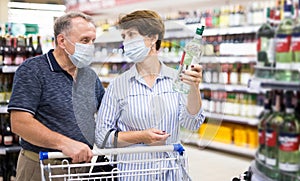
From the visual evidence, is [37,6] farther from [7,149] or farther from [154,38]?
[154,38]

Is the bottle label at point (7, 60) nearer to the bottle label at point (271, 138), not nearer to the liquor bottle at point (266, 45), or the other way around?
the liquor bottle at point (266, 45)

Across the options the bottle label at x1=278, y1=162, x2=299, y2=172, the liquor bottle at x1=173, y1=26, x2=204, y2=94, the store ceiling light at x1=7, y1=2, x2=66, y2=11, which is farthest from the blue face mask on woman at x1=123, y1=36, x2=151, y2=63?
the store ceiling light at x1=7, y1=2, x2=66, y2=11

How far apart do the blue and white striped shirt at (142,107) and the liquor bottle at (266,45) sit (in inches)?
24.0

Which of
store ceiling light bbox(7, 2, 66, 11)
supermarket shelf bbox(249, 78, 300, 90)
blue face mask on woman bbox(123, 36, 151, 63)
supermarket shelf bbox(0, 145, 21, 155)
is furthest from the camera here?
store ceiling light bbox(7, 2, 66, 11)

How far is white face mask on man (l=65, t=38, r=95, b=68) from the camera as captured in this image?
216 cm

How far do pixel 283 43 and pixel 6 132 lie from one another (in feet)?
12.9

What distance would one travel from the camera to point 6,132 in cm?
477

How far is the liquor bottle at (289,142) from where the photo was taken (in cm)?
133

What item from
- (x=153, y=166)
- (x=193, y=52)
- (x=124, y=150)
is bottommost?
(x=153, y=166)

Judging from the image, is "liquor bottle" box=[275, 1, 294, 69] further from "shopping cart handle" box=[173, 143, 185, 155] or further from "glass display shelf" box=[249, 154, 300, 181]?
"shopping cart handle" box=[173, 143, 185, 155]

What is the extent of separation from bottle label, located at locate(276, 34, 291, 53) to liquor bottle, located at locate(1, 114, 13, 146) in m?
3.87

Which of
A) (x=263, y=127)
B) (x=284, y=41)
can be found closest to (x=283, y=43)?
(x=284, y=41)

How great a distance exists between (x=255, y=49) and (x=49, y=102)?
4.39ft

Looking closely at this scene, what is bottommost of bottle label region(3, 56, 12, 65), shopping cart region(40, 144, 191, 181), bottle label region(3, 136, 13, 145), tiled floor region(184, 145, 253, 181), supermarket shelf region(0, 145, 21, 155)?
tiled floor region(184, 145, 253, 181)
